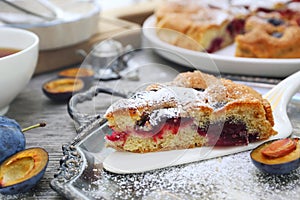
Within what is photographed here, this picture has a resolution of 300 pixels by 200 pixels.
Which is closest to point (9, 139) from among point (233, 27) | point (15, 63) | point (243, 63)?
point (15, 63)

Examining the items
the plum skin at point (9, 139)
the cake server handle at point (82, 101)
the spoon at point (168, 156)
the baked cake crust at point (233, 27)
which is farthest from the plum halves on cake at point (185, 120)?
the baked cake crust at point (233, 27)

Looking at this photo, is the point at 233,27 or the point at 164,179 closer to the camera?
the point at 164,179

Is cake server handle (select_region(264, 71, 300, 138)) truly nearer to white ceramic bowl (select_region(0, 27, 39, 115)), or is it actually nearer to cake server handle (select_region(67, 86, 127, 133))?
cake server handle (select_region(67, 86, 127, 133))

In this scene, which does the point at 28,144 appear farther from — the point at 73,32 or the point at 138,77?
the point at 73,32

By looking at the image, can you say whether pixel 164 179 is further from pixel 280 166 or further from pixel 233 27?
pixel 233 27

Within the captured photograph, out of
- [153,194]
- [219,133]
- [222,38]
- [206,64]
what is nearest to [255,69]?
[206,64]

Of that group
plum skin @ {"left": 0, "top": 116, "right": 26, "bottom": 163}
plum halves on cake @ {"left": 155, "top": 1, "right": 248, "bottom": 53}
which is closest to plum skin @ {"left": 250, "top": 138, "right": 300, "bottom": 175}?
plum skin @ {"left": 0, "top": 116, "right": 26, "bottom": 163}
